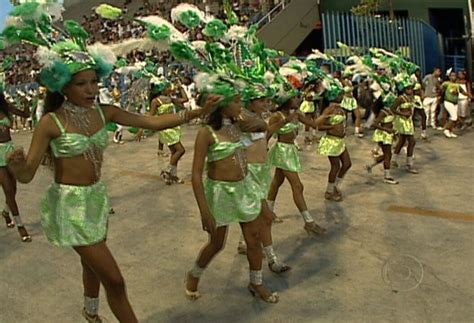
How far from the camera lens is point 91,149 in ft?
12.0

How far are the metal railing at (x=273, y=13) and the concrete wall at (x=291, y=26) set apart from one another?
200 mm

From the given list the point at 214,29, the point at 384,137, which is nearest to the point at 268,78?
the point at 214,29

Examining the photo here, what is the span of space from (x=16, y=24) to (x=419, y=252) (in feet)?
12.8

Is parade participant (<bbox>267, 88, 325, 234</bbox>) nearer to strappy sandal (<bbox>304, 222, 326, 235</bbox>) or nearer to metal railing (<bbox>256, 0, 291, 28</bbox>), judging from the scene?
strappy sandal (<bbox>304, 222, 326, 235</bbox>)

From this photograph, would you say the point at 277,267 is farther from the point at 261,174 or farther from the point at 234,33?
the point at 234,33

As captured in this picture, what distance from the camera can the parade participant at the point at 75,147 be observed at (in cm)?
354

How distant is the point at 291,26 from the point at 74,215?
20993 mm

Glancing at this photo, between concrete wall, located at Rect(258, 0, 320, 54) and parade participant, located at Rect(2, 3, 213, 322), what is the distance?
63.1ft

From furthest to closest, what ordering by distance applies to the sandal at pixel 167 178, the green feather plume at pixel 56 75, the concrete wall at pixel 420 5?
the concrete wall at pixel 420 5
the sandal at pixel 167 178
the green feather plume at pixel 56 75

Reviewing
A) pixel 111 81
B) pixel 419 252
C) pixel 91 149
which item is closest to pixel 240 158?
pixel 91 149

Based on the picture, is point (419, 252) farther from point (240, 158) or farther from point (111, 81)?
point (111, 81)

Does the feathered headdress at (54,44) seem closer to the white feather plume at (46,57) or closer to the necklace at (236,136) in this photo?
the white feather plume at (46,57)

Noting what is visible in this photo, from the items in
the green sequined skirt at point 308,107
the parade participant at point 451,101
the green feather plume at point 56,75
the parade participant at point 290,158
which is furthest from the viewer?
the parade participant at point 451,101

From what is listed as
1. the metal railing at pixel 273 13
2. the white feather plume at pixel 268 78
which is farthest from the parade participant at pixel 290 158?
the metal railing at pixel 273 13
